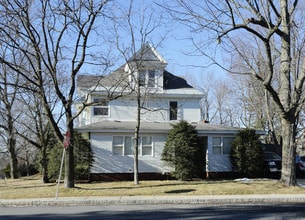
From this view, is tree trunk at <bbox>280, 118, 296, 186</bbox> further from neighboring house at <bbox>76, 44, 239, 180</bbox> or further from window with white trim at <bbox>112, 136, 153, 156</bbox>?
window with white trim at <bbox>112, 136, 153, 156</bbox>

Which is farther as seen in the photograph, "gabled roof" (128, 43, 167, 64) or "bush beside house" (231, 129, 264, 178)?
"bush beside house" (231, 129, 264, 178)

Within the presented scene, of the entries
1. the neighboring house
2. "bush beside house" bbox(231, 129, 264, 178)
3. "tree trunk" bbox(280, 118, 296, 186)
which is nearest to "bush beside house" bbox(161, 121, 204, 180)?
the neighboring house

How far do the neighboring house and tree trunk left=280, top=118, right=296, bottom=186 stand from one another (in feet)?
22.2

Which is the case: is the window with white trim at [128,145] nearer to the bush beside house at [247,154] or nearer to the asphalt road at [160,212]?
the bush beside house at [247,154]

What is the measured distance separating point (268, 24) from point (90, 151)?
12.2 m

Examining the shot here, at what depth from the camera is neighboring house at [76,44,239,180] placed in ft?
70.8

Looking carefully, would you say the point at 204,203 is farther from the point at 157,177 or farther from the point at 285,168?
the point at 157,177

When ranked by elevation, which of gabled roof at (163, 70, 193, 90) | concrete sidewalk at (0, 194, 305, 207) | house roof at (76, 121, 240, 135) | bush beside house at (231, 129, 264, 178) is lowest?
concrete sidewalk at (0, 194, 305, 207)

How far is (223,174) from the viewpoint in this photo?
22.9m

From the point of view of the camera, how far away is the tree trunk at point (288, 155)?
16347mm

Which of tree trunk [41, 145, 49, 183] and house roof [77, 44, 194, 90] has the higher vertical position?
house roof [77, 44, 194, 90]

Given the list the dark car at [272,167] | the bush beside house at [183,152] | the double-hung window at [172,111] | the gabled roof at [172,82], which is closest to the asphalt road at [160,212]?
the bush beside house at [183,152]

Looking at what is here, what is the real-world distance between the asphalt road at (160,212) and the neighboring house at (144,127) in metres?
7.68

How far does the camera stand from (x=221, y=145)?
23.3 m
